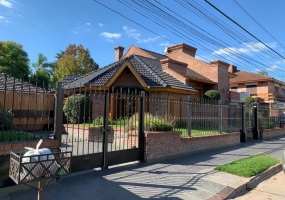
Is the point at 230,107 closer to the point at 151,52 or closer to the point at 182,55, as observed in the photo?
the point at 182,55

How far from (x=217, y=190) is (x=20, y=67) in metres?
38.7

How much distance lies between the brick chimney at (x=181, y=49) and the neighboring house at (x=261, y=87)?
467 inches

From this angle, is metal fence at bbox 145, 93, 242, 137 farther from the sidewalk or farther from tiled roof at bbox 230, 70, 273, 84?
tiled roof at bbox 230, 70, 273, 84

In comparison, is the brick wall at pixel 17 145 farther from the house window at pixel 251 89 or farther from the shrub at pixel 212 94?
the house window at pixel 251 89

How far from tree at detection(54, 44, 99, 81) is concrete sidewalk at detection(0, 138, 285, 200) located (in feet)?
111

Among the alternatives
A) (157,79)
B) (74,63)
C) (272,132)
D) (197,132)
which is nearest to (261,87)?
(272,132)

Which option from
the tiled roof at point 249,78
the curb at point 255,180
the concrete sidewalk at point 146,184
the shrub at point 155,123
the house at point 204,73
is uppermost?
the tiled roof at point 249,78

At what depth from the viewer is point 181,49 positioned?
27391 mm

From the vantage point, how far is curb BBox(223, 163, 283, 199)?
6.28 m

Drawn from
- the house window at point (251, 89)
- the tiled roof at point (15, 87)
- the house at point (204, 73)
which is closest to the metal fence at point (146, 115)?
the tiled roof at point (15, 87)

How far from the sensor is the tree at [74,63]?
133ft

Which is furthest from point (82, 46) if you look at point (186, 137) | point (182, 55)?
point (186, 137)

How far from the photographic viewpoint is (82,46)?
44531mm

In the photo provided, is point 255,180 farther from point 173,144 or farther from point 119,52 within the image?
point 119,52
